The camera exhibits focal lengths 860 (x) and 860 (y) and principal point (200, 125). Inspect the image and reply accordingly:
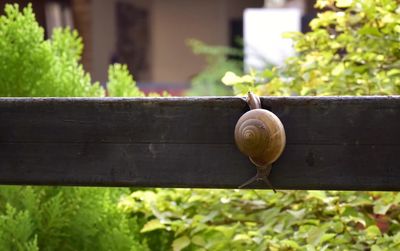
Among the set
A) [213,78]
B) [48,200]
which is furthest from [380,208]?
[213,78]

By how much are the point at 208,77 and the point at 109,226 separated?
30.3 feet

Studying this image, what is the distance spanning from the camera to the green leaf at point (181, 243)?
2482 millimetres

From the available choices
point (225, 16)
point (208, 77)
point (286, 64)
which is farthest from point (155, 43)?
point (286, 64)

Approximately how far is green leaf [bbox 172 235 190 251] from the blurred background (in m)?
8.64

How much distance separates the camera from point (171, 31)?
14688 millimetres

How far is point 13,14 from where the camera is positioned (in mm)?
2719

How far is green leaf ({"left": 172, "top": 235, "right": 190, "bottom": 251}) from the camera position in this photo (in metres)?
2.48

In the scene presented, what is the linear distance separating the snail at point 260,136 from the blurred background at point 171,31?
944 centimetres

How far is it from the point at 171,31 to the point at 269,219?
40.3 feet

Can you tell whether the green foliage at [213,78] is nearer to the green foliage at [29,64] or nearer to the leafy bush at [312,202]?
the leafy bush at [312,202]

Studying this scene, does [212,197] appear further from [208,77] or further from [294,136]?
[208,77]

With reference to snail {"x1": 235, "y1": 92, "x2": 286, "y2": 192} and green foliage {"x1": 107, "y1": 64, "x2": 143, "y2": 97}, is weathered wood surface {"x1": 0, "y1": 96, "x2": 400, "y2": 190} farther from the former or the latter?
green foliage {"x1": 107, "y1": 64, "x2": 143, "y2": 97}

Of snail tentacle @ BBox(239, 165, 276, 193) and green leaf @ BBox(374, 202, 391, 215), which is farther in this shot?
green leaf @ BBox(374, 202, 391, 215)

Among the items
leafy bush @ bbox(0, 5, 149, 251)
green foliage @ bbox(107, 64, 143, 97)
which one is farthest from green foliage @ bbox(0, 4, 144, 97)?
green foliage @ bbox(107, 64, 143, 97)
